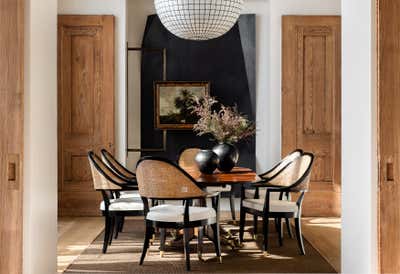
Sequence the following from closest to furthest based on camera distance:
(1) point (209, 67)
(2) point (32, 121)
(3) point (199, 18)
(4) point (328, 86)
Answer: (2) point (32, 121)
(3) point (199, 18)
(4) point (328, 86)
(1) point (209, 67)

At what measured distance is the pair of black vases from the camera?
188 inches

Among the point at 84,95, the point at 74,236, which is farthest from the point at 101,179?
the point at 84,95

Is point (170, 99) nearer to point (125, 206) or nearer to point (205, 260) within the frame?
point (125, 206)

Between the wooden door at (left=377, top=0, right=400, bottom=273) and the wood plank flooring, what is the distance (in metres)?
1.47

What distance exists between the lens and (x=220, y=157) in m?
5.02

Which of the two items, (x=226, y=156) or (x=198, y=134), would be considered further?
(x=198, y=134)

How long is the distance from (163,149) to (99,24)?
1.96 meters

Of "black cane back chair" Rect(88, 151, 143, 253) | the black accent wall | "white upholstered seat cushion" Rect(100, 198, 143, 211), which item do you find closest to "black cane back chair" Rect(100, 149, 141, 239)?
"black cane back chair" Rect(88, 151, 143, 253)

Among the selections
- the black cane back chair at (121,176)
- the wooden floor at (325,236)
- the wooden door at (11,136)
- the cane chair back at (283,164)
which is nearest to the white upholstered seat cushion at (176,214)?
the black cane back chair at (121,176)

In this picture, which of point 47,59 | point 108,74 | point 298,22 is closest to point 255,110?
point 298,22

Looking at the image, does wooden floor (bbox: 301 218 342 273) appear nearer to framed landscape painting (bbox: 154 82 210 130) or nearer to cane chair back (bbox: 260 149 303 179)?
cane chair back (bbox: 260 149 303 179)

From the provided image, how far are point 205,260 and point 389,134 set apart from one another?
7.37 ft

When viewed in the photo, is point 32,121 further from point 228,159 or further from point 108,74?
point 108,74

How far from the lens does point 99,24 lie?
685cm
